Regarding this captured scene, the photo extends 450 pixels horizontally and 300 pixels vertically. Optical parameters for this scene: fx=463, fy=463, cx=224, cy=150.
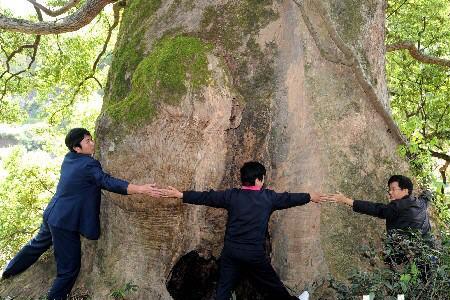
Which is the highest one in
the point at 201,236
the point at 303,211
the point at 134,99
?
the point at 134,99

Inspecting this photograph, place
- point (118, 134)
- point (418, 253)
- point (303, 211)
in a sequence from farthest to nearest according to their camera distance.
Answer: point (303, 211) < point (118, 134) < point (418, 253)

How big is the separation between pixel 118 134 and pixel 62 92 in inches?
389

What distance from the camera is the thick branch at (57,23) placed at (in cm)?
613

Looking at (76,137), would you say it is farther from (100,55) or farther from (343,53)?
(100,55)

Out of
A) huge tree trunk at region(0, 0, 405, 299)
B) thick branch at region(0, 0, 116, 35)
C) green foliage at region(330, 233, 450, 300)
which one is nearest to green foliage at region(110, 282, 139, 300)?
huge tree trunk at region(0, 0, 405, 299)

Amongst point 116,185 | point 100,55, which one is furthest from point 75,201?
point 100,55

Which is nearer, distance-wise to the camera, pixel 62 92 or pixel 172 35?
pixel 172 35

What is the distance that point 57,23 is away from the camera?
6.39 meters

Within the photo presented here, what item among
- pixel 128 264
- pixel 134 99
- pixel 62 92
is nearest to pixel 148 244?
pixel 128 264

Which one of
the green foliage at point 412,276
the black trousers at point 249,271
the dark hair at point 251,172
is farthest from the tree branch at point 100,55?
the green foliage at point 412,276

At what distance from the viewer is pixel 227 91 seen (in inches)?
197

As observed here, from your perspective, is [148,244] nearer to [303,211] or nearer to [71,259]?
[71,259]

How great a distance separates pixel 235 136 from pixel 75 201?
6.19ft

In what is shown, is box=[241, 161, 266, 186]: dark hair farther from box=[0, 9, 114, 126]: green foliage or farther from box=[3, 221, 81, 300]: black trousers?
box=[0, 9, 114, 126]: green foliage
